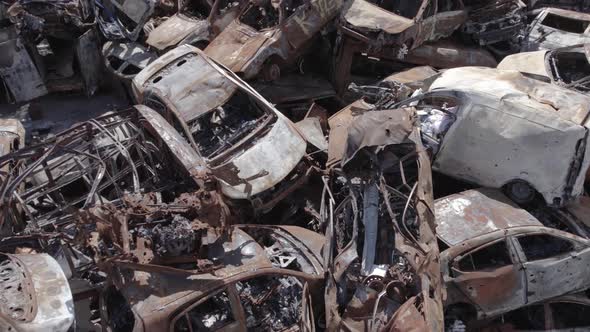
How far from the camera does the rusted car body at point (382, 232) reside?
543 centimetres

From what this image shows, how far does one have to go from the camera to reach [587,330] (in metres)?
6.29

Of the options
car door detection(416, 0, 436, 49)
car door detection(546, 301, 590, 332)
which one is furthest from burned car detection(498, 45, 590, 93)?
car door detection(546, 301, 590, 332)

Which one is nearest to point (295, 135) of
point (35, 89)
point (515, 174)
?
point (515, 174)

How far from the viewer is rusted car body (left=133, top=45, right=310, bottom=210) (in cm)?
710

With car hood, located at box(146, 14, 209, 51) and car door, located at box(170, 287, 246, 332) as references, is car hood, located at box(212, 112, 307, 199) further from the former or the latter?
car hood, located at box(146, 14, 209, 51)

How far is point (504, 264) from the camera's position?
6.15m

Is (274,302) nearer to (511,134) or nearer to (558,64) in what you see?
(511,134)

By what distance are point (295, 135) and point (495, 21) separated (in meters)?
4.20

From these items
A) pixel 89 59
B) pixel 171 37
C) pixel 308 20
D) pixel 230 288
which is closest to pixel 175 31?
pixel 171 37

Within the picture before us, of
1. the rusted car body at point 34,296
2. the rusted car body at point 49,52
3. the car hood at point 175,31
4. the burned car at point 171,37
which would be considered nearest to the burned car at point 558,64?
the burned car at point 171,37

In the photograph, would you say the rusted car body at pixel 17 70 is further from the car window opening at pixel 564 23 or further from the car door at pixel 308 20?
the car window opening at pixel 564 23

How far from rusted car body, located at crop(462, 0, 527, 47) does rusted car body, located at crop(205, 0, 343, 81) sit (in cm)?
219

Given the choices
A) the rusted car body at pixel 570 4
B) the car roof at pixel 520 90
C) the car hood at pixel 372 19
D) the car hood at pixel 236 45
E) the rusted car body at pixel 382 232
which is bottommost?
the rusted car body at pixel 570 4

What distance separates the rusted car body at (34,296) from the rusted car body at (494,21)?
23.7ft
